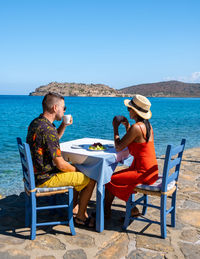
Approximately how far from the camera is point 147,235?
12.2 ft

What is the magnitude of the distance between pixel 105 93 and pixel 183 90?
163 feet

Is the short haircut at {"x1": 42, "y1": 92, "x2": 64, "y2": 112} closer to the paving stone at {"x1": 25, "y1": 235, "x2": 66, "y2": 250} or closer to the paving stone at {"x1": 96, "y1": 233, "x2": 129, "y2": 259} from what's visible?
the paving stone at {"x1": 25, "y1": 235, "x2": 66, "y2": 250}

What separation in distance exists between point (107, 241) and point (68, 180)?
90 cm

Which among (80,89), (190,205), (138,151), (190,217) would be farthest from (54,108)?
(80,89)

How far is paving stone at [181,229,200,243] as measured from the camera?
11.8 feet

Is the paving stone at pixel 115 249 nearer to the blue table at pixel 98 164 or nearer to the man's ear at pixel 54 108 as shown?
the blue table at pixel 98 164

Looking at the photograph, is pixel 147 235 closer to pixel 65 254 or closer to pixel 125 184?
pixel 125 184

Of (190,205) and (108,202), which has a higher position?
(108,202)

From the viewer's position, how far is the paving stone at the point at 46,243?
3367 mm

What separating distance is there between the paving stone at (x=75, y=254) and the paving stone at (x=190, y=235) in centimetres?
132

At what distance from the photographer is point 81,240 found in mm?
3551

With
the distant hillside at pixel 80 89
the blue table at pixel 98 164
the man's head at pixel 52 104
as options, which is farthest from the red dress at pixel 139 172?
the distant hillside at pixel 80 89

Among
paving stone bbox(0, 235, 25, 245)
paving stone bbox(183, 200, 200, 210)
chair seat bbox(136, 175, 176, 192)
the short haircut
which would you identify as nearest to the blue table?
chair seat bbox(136, 175, 176, 192)

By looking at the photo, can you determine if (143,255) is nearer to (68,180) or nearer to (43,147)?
(68,180)
